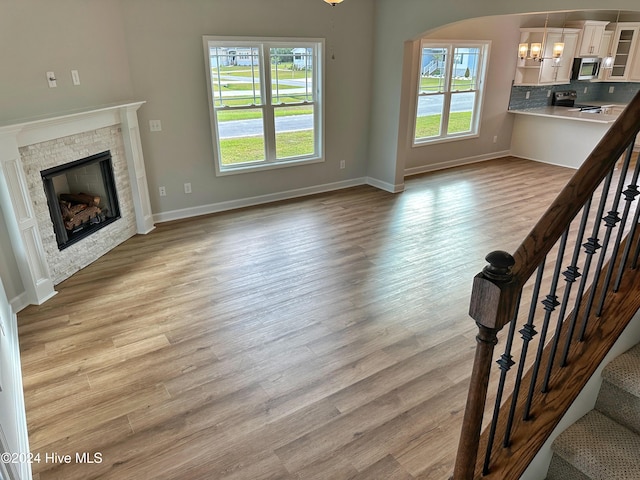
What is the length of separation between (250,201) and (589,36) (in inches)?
271

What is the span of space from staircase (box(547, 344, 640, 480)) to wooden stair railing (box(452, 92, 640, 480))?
0.36 ft

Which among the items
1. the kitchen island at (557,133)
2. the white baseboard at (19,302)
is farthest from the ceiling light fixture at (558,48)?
the white baseboard at (19,302)

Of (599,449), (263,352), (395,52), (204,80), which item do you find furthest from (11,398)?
(395,52)

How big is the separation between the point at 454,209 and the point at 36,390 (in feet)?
15.8

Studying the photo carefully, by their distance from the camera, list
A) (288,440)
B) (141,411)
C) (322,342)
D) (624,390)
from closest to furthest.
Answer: (624,390)
(288,440)
(141,411)
(322,342)

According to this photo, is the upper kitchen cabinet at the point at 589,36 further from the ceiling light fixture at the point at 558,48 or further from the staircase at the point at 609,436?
the staircase at the point at 609,436

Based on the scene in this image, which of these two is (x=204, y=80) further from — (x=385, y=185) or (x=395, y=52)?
(x=385, y=185)

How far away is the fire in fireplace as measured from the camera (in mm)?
3895

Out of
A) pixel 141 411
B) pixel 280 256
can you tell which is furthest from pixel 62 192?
pixel 141 411

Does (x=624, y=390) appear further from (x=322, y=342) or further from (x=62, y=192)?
(x=62, y=192)

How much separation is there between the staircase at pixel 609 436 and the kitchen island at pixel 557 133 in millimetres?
6505

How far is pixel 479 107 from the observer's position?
24.7 feet

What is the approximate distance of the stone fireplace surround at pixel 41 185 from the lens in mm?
3287

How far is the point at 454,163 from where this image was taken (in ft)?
25.4
